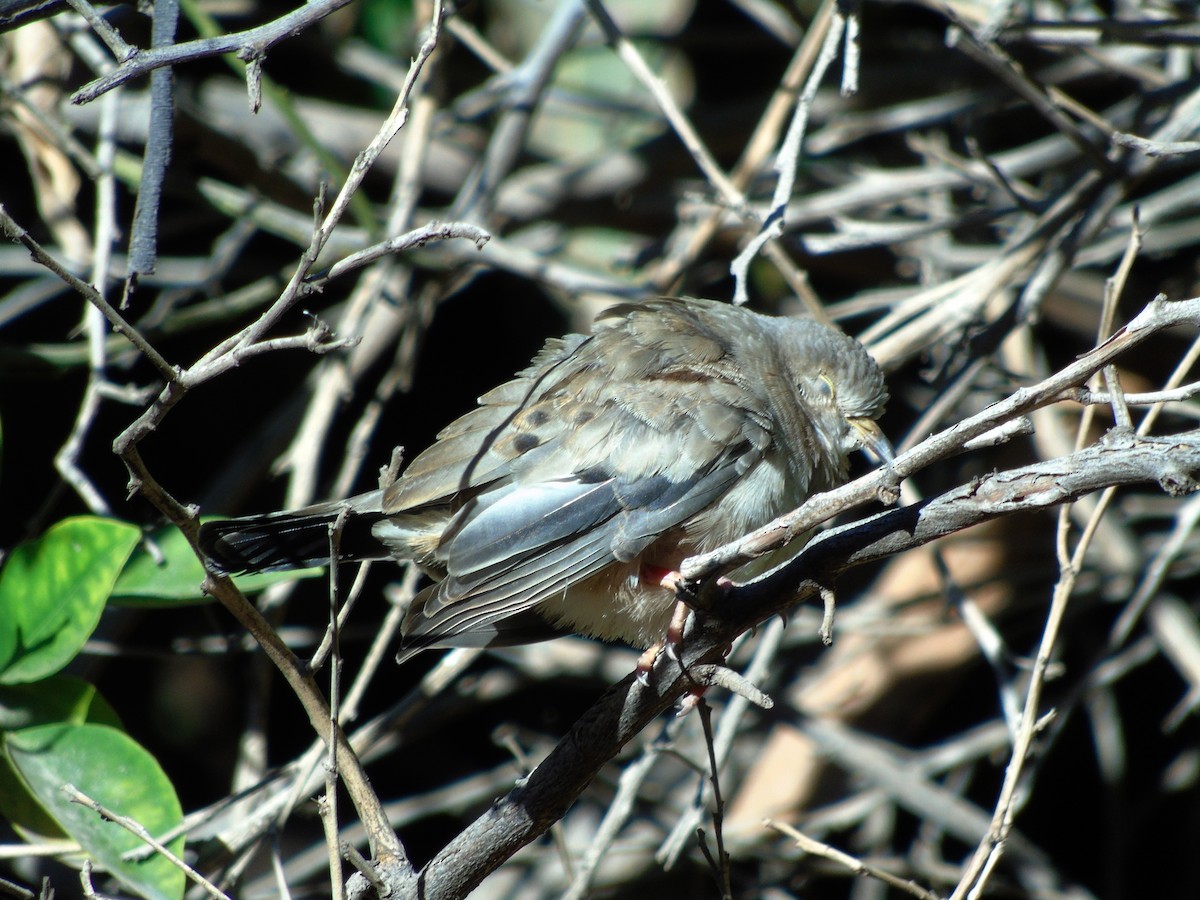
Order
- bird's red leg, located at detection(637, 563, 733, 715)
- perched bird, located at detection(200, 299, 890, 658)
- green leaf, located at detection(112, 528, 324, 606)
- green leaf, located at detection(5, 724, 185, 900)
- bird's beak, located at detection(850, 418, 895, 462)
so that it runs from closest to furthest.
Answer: bird's red leg, located at detection(637, 563, 733, 715)
green leaf, located at detection(5, 724, 185, 900)
green leaf, located at detection(112, 528, 324, 606)
perched bird, located at detection(200, 299, 890, 658)
bird's beak, located at detection(850, 418, 895, 462)

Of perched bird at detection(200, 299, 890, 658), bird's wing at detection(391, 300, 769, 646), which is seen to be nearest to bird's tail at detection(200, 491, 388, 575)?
perched bird at detection(200, 299, 890, 658)

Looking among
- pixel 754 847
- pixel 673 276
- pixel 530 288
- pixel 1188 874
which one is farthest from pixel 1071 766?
pixel 530 288

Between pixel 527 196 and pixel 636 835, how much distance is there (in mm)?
2750

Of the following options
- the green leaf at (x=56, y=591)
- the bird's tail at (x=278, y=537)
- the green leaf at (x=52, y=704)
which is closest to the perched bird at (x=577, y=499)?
the bird's tail at (x=278, y=537)

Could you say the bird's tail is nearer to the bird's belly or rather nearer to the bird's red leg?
the bird's belly

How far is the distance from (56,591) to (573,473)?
54.4 inches

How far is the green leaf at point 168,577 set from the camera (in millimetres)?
2848

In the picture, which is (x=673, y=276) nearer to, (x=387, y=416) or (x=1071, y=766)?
(x=387, y=416)

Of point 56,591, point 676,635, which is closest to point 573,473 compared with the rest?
Answer: point 676,635

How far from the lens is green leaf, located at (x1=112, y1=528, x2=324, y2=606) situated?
2.85m

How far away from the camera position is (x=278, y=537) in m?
3.07

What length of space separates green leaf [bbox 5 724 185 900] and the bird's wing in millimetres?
739

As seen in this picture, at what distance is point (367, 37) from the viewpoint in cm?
511

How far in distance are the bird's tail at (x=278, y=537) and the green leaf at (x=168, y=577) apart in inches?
2.5
